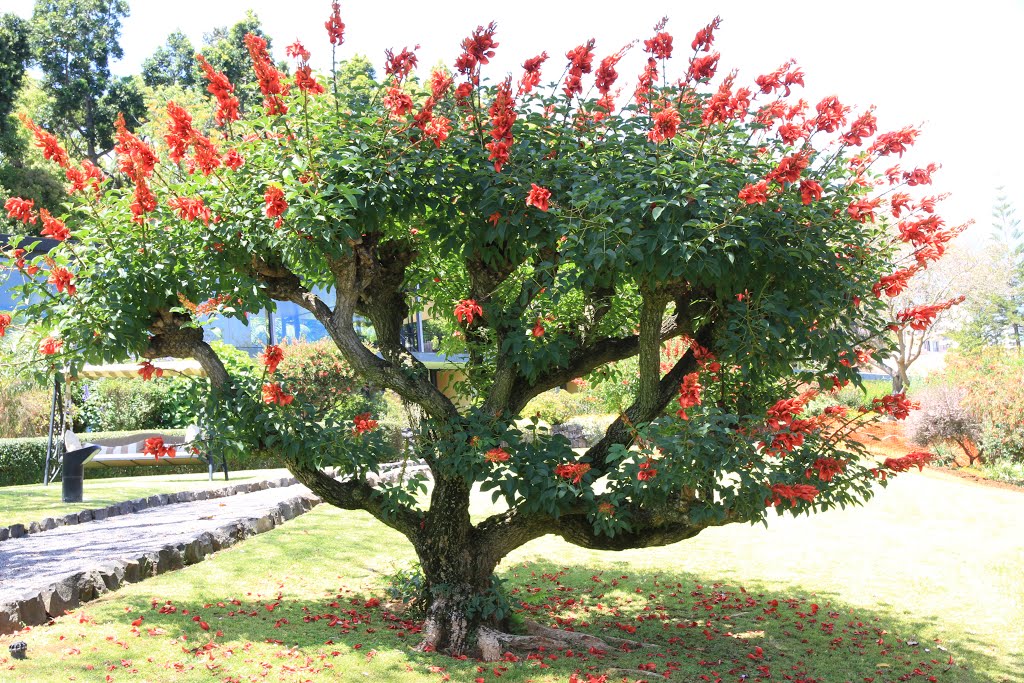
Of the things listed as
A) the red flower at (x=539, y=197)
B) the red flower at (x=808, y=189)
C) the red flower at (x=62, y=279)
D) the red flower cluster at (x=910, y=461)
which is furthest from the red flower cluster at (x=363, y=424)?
the red flower cluster at (x=910, y=461)

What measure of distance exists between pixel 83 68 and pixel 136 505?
26366 mm

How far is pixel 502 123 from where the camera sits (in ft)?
15.3

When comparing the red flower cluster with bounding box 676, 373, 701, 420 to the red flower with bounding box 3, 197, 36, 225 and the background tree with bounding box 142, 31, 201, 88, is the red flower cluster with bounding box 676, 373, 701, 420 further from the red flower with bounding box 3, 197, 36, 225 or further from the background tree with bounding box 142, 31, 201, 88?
the background tree with bounding box 142, 31, 201, 88

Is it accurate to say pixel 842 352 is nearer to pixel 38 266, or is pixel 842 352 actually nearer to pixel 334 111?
pixel 334 111

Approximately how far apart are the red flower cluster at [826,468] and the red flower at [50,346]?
461 cm

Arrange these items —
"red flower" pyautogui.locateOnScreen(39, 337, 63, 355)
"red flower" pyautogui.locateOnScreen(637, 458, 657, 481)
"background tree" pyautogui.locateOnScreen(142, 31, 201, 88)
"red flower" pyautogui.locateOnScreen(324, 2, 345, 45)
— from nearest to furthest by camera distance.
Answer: "red flower" pyautogui.locateOnScreen(637, 458, 657, 481)
"red flower" pyautogui.locateOnScreen(324, 2, 345, 45)
"red flower" pyautogui.locateOnScreen(39, 337, 63, 355)
"background tree" pyautogui.locateOnScreen(142, 31, 201, 88)

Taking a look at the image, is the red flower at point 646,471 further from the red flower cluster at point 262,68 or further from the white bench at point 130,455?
the white bench at point 130,455

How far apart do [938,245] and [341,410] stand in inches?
160

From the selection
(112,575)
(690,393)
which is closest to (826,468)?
(690,393)

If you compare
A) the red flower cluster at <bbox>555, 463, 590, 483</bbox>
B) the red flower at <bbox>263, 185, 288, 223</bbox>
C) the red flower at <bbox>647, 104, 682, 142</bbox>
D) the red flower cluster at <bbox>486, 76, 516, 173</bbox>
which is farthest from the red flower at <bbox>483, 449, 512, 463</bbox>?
the red flower at <bbox>647, 104, 682, 142</bbox>

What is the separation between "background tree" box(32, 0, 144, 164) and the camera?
30.3 m

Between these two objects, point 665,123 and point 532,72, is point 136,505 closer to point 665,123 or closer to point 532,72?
point 532,72

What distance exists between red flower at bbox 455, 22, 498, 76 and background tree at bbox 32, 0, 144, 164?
30055 millimetres

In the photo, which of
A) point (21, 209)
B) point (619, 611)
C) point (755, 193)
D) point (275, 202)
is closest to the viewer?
point (755, 193)
